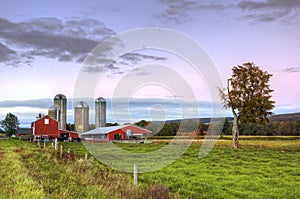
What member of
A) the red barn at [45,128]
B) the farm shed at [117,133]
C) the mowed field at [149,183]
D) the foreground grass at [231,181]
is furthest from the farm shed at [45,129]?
the mowed field at [149,183]

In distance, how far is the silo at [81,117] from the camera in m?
78.0

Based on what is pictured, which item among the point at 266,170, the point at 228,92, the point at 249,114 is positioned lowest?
the point at 266,170

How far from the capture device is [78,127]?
8012 centimetres

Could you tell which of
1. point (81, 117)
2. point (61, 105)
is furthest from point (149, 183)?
point (61, 105)

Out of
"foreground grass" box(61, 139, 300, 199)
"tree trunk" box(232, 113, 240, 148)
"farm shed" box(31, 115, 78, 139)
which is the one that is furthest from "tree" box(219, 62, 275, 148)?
"farm shed" box(31, 115, 78, 139)

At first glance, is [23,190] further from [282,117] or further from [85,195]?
[282,117]

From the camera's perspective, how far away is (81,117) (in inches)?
3120

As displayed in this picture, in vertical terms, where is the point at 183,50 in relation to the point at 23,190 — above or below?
above

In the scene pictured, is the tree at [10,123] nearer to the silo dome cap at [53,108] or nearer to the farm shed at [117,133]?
the silo dome cap at [53,108]

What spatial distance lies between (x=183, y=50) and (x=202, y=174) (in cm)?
701

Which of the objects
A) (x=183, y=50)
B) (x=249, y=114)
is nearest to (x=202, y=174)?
(x=183, y=50)

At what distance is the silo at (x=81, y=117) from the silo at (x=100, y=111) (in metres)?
2.35

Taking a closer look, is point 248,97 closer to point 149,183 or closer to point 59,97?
point 149,183

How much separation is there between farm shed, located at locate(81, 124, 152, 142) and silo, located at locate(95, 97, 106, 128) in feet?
13.9
